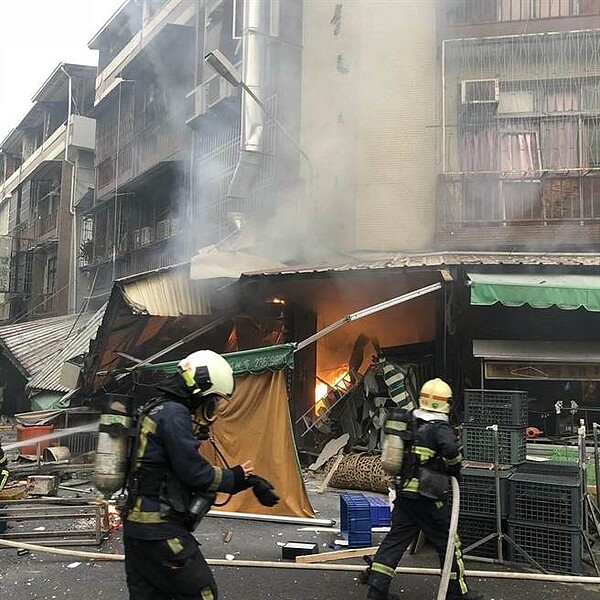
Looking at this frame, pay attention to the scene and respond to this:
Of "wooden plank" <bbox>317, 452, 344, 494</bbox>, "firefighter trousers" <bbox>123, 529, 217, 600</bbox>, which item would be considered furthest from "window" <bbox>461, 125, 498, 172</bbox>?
"firefighter trousers" <bbox>123, 529, 217, 600</bbox>

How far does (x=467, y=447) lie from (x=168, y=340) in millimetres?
6642

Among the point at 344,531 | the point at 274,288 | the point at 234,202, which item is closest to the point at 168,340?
the point at 274,288

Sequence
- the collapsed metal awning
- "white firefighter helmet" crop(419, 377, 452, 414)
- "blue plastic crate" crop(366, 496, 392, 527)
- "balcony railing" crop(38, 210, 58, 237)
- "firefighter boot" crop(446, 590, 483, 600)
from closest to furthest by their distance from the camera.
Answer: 1. "firefighter boot" crop(446, 590, 483, 600)
2. "white firefighter helmet" crop(419, 377, 452, 414)
3. "blue plastic crate" crop(366, 496, 392, 527)
4. the collapsed metal awning
5. "balcony railing" crop(38, 210, 58, 237)

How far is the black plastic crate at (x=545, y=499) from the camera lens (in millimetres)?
5266

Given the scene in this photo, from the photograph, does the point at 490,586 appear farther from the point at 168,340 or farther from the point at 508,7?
the point at 508,7

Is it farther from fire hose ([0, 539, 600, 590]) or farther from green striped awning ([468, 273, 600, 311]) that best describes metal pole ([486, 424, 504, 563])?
green striped awning ([468, 273, 600, 311])

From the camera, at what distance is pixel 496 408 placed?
6.16m

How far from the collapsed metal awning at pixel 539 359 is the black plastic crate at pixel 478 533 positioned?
3.90 meters

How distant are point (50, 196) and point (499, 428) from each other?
25377mm

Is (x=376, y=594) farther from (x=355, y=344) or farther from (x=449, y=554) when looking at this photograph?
(x=355, y=344)

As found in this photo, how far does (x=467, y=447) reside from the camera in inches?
245

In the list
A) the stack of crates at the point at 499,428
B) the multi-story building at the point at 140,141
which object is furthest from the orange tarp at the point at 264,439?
the multi-story building at the point at 140,141

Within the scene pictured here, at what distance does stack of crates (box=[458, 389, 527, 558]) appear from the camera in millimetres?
5719

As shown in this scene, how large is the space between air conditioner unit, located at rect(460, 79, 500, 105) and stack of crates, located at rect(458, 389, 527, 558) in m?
6.65
